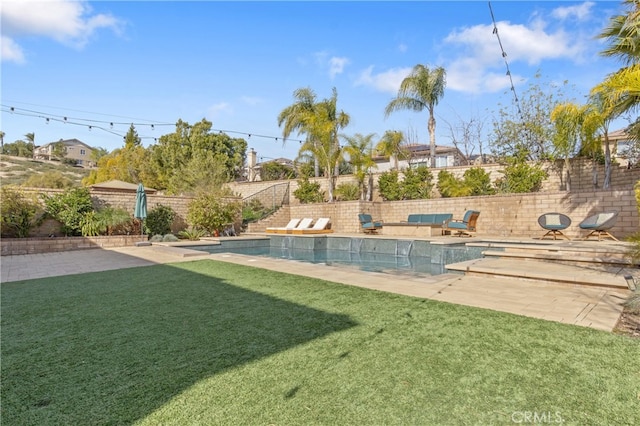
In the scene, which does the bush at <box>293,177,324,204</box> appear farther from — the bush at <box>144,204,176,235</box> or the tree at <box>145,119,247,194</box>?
the tree at <box>145,119,247,194</box>

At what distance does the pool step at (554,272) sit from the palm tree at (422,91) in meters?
13.3

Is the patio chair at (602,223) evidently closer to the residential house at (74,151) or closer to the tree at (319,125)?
the tree at (319,125)

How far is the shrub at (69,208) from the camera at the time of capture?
42.5 ft

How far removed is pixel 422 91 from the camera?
1912 cm

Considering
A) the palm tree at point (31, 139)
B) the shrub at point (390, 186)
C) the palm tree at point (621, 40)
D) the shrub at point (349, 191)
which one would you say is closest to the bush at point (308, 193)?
the shrub at point (349, 191)

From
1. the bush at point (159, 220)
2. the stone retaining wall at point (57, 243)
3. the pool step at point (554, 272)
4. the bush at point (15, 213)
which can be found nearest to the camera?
the pool step at point (554, 272)

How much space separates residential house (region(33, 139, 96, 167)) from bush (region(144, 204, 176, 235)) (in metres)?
56.9

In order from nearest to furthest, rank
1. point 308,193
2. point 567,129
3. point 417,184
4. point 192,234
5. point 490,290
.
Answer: point 490,290 < point 567,129 < point 192,234 < point 417,184 < point 308,193

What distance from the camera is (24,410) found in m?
2.04

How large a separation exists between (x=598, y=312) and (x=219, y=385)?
158 inches

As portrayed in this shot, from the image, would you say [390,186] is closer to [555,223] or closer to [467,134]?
[467,134]

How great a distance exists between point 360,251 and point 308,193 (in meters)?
9.35


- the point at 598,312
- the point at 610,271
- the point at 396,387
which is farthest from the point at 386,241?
the point at 396,387

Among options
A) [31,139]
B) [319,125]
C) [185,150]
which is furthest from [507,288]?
[31,139]
